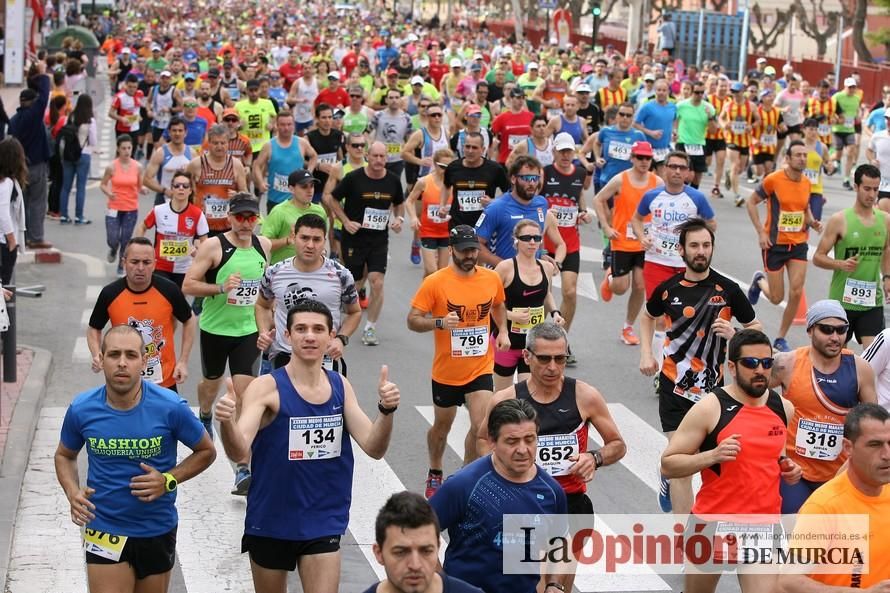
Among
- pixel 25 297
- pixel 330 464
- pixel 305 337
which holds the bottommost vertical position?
pixel 25 297

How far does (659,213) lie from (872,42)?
53.9m

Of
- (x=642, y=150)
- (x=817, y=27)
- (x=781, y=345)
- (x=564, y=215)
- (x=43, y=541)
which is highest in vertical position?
(x=817, y=27)

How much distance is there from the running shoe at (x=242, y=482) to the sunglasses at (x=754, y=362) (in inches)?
152

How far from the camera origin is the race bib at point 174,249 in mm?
13094

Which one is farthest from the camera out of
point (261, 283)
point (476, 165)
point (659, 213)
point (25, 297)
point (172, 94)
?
point (172, 94)

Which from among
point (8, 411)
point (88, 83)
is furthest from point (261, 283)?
point (88, 83)

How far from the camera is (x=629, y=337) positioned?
1545 cm

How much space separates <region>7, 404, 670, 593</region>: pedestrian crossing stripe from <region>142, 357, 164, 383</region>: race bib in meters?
0.78

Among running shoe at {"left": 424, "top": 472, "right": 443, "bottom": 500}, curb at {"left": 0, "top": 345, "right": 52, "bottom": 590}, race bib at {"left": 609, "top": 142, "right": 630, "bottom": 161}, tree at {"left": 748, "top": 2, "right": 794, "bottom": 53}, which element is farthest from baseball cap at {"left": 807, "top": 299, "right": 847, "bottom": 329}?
tree at {"left": 748, "top": 2, "right": 794, "bottom": 53}

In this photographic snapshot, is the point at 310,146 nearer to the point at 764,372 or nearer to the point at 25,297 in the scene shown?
the point at 25,297

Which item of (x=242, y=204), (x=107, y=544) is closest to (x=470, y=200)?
(x=242, y=204)

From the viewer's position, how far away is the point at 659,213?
1361cm

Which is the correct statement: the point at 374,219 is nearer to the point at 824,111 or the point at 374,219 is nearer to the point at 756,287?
the point at 756,287

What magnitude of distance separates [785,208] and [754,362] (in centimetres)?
692
